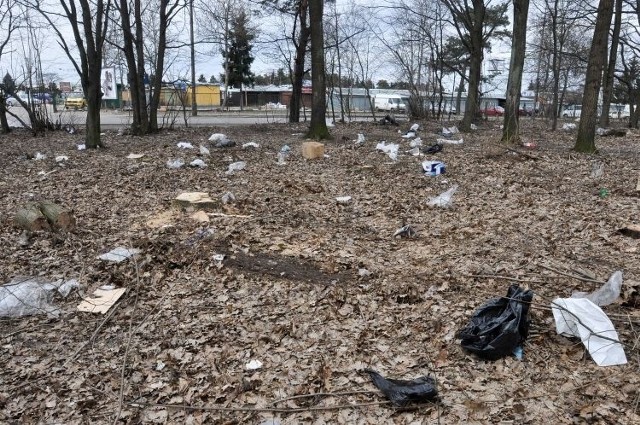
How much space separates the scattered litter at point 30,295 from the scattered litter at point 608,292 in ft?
13.5

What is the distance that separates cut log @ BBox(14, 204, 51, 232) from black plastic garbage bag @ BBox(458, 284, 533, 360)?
4.61 m

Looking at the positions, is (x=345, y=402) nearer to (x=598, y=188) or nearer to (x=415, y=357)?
(x=415, y=357)

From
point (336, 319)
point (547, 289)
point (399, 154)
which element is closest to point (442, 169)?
point (399, 154)

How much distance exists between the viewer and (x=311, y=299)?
3920mm

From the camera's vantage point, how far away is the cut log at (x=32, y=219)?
5372 millimetres

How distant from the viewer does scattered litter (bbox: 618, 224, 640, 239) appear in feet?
16.3

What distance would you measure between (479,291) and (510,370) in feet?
3.32

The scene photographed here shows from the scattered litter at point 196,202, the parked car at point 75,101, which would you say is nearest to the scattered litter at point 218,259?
the scattered litter at point 196,202

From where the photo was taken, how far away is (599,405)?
103 inches

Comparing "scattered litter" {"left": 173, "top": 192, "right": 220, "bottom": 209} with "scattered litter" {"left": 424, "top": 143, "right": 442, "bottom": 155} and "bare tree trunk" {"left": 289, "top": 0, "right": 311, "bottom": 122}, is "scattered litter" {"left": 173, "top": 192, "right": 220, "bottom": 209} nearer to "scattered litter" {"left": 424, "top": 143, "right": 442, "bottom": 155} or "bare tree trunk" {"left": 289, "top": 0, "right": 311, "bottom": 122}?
"scattered litter" {"left": 424, "top": 143, "right": 442, "bottom": 155}

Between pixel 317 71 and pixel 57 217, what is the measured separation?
859cm

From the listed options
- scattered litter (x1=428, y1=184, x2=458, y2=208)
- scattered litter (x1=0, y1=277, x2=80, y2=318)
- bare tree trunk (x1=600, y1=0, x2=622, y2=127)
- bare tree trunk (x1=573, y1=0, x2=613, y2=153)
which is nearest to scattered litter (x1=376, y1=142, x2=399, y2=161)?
scattered litter (x1=428, y1=184, x2=458, y2=208)

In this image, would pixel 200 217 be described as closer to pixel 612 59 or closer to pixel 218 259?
pixel 218 259

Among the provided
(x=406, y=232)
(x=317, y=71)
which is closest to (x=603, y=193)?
(x=406, y=232)
